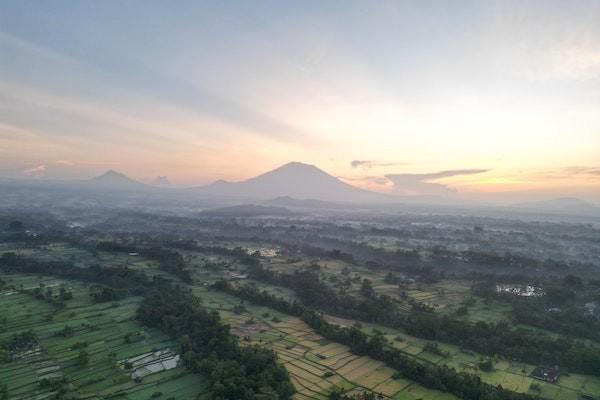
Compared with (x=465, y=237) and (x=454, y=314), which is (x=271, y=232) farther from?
(x=454, y=314)

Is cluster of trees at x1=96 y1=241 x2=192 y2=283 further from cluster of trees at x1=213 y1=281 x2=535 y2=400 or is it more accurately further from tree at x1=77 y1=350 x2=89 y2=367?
tree at x1=77 y1=350 x2=89 y2=367

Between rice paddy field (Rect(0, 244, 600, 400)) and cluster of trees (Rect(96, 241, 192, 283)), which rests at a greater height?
cluster of trees (Rect(96, 241, 192, 283))

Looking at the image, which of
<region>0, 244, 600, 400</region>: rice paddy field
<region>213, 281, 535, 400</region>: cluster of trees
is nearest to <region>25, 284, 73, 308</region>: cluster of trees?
<region>0, 244, 600, 400</region>: rice paddy field

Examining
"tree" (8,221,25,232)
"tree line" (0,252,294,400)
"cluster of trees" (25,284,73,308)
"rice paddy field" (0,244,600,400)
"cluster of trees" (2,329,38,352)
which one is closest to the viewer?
"tree line" (0,252,294,400)

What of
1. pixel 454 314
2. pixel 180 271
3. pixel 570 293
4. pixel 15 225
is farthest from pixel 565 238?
pixel 15 225

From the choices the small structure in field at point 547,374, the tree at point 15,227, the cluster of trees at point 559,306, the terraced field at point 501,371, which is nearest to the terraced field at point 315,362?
the terraced field at point 501,371

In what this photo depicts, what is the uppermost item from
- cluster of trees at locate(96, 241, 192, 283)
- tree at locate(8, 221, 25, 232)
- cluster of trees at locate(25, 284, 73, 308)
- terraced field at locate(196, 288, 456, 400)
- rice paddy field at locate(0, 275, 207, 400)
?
tree at locate(8, 221, 25, 232)

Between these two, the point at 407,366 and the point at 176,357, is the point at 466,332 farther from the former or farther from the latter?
the point at 176,357

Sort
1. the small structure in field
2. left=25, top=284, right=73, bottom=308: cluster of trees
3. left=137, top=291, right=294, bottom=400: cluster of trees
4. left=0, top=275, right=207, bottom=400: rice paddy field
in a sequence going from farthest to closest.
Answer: left=25, top=284, right=73, bottom=308: cluster of trees → the small structure in field → left=0, top=275, right=207, bottom=400: rice paddy field → left=137, top=291, right=294, bottom=400: cluster of trees
